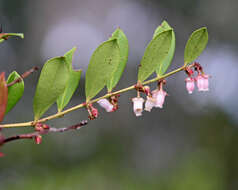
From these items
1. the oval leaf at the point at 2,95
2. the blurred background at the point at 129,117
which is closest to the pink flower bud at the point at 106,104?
the oval leaf at the point at 2,95

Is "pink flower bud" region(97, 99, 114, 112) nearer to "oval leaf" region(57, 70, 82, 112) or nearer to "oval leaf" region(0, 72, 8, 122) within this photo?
"oval leaf" region(57, 70, 82, 112)

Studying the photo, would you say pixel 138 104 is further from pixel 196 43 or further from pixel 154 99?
pixel 196 43

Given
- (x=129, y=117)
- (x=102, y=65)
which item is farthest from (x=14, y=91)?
(x=129, y=117)

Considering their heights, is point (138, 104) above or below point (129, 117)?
below

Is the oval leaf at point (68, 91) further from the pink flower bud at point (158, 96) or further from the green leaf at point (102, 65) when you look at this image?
the pink flower bud at point (158, 96)

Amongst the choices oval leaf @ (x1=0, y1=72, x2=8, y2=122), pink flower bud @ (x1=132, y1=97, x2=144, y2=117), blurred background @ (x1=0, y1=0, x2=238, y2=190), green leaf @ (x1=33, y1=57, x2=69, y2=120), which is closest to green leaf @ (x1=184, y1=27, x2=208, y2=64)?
pink flower bud @ (x1=132, y1=97, x2=144, y2=117)

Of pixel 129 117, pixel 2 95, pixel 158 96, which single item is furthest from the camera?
pixel 129 117
